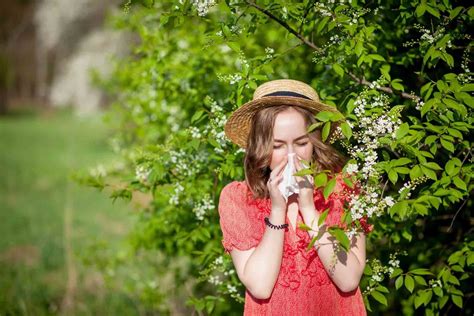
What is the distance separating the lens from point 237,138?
7.89ft

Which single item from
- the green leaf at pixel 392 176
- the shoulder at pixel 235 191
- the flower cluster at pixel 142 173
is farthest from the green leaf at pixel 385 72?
the flower cluster at pixel 142 173

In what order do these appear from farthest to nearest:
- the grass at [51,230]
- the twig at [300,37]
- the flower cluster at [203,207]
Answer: the grass at [51,230], the flower cluster at [203,207], the twig at [300,37]

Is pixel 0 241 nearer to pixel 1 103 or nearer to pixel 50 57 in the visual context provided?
pixel 1 103

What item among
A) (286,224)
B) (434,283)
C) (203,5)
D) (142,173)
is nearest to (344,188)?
(286,224)

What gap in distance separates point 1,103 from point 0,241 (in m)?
21.3

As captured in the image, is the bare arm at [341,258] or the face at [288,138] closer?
the bare arm at [341,258]

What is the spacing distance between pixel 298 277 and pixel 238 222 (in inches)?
13.4

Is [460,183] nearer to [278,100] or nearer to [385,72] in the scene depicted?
[385,72]

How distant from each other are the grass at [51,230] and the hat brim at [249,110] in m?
2.17

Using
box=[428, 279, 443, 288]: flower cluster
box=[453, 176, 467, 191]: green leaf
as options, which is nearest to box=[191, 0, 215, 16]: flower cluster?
box=[453, 176, 467, 191]: green leaf

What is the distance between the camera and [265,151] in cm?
205

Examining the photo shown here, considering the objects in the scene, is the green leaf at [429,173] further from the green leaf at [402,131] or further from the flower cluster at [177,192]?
the flower cluster at [177,192]

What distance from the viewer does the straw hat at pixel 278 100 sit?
6.71 ft

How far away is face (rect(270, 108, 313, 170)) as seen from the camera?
2023mm
